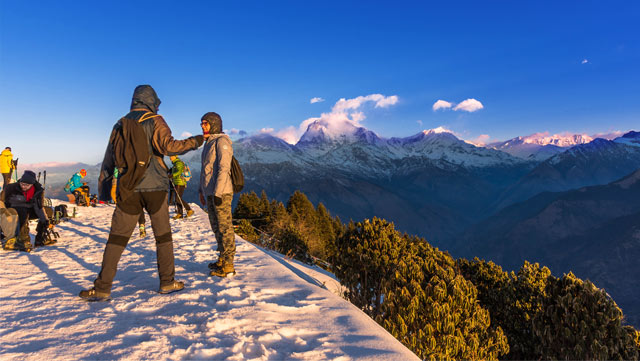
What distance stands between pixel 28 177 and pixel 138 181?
19.9 ft

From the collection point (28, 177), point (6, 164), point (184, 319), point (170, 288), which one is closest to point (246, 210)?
point (6, 164)

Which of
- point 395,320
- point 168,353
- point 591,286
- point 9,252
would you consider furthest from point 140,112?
point 591,286

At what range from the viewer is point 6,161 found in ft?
31.3

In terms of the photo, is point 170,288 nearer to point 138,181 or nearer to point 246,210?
point 138,181

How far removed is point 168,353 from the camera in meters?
2.77

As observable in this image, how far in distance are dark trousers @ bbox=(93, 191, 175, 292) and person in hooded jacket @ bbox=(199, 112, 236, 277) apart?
2.75ft

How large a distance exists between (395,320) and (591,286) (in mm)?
4083

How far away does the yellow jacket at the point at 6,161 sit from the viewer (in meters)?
9.48

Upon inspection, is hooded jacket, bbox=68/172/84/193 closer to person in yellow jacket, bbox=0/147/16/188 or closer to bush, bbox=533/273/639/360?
person in yellow jacket, bbox=0/147/16/188

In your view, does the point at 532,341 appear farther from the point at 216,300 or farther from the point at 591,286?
the point at 216,300

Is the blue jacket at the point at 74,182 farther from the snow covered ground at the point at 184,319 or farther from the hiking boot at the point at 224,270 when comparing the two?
the hiking boot at the point at 224,270

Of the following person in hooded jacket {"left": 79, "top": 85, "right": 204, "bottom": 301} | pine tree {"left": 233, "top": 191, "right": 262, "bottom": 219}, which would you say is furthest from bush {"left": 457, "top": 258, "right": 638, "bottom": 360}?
pine tree {"left": 233, "top": 191, "right": 262, "bottom": 219}

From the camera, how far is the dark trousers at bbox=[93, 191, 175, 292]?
3857 millimetres

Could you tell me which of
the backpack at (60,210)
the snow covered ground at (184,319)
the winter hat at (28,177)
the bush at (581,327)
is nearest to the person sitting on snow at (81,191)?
the backpack at (60,210)
